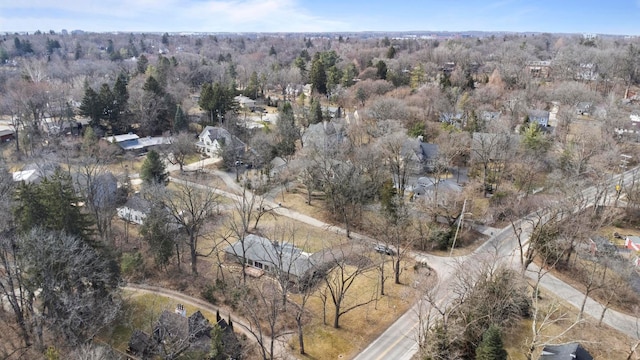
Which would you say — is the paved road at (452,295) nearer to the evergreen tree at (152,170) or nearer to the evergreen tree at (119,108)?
the evergreen tree at (152,170)

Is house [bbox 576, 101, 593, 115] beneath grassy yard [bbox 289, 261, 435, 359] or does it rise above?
above

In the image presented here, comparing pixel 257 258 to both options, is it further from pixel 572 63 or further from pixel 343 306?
pixel 572 63

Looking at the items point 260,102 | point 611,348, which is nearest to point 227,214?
point 611,348

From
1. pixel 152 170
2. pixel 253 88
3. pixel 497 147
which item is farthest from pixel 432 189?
pixel 253 88

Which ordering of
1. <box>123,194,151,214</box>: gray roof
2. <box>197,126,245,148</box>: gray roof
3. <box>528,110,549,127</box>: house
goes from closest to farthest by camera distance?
1. <box>123,194,151,214</box>: gray roof
2. <box>197,126,245,148</box>: gray roof
3. <box>528,110,549,127</box>: house

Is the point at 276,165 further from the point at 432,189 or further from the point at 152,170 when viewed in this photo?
the point at 432,189

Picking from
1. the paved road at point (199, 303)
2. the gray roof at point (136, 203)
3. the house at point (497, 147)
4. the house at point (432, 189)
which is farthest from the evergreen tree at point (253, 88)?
the paved road at point (199, 303)

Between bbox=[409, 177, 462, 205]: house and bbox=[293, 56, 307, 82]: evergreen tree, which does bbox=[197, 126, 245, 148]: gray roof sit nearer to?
bbox=[409, 177, 462, 205]: house

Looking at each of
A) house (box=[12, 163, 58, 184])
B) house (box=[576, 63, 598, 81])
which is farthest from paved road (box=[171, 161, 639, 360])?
house (box=[576, 63, 598, 81])
